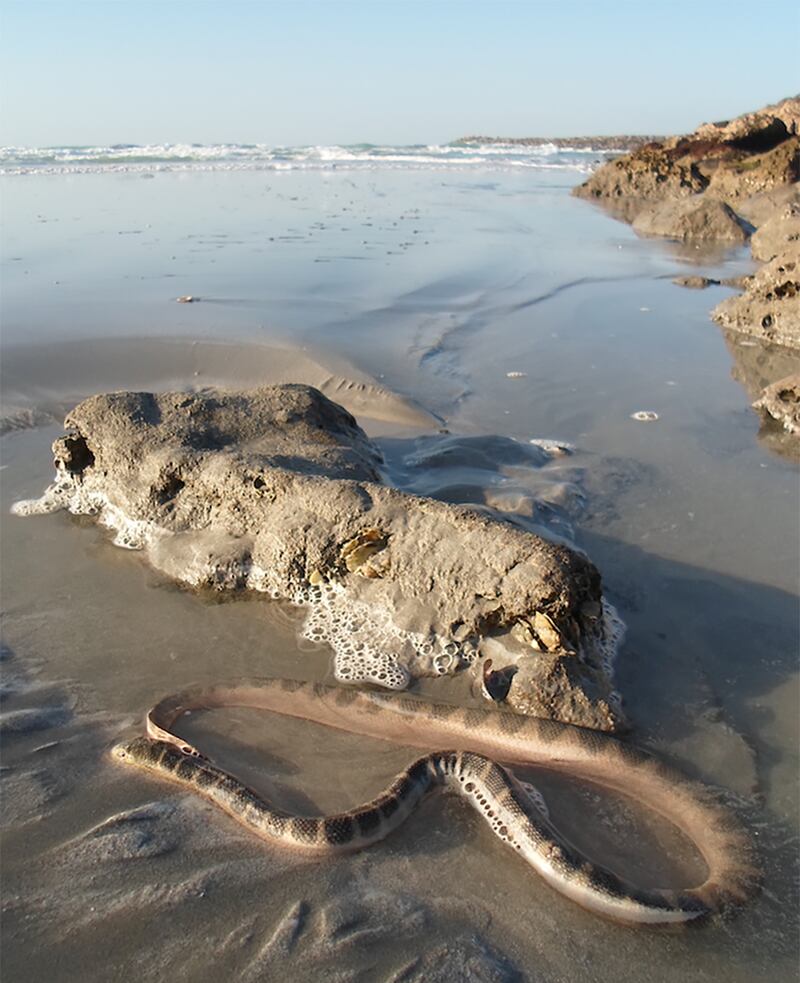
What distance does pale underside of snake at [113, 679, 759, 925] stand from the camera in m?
2.65

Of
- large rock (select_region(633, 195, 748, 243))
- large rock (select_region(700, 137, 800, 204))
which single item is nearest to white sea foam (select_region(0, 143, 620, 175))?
large rock (select_region(700, 137, 800, 204))

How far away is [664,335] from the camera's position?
9.83 metres

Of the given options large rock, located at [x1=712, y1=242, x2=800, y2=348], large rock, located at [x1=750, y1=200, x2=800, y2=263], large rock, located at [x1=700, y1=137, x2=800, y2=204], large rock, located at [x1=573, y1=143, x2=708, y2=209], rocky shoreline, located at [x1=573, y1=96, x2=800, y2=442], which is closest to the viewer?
large rock, located at [x1=712, y1=242, x2=800, y2=348]

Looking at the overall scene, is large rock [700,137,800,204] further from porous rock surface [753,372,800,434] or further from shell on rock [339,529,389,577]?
shell on rock [339,529,389,577]

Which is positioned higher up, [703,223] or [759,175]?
[759,175]

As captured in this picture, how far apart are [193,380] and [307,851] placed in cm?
589

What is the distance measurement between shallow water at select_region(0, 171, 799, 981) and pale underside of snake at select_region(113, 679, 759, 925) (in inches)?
3.0

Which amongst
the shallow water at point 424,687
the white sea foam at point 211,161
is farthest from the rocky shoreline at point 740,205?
the white sea foam at point 211,161

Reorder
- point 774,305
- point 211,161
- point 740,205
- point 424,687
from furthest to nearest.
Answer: point 211,161 < point 740,205 < point 774,305 < point 424,687

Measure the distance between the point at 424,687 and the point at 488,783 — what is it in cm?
72

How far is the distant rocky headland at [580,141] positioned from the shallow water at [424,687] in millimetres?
72525

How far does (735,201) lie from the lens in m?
24.7

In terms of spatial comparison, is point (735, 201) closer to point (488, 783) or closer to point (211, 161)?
point (488, 783)

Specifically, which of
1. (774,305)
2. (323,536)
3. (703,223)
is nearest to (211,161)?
(703,223)
